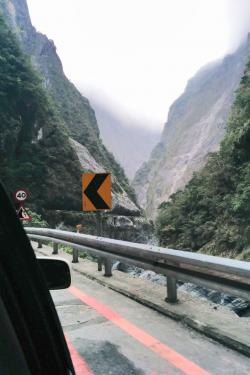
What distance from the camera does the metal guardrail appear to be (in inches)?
175

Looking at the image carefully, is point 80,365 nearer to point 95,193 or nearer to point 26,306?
point 26,306

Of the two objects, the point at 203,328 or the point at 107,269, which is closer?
the point at 203,328

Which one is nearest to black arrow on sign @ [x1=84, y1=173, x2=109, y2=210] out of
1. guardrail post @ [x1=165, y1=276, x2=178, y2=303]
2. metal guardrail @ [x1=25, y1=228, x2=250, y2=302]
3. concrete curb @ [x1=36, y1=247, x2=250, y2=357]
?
metal guardrail @ [x1=25, y1=228, x2=250, y2=302]

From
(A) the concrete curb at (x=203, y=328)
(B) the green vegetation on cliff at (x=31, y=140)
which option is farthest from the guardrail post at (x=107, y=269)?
(B) the green vegetation on cliff at (x=31, y=140)

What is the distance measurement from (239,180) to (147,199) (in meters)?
162

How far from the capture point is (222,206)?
28359mm

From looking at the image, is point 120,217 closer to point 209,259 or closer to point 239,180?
point 239,180

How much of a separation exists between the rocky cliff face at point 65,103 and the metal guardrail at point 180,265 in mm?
40491

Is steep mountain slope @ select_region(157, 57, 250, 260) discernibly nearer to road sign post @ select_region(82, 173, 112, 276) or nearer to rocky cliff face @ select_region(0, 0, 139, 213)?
road sign post @ select_region(82, 173, 112, 276)

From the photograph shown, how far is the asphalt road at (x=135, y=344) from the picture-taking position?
3938 mm

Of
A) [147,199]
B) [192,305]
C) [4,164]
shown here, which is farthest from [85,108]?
[147,199]

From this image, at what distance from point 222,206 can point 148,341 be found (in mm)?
24292

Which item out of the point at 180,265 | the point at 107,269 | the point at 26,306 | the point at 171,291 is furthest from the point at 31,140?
the point at 26,306

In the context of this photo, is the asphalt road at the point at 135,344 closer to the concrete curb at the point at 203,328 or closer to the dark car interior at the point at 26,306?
the concrete curb at the point at 203,328
